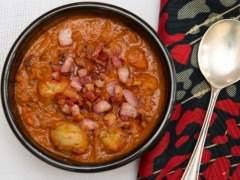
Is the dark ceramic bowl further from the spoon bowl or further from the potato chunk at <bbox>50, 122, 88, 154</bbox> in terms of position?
the spoon bowl

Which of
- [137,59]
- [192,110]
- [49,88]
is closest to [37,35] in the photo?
[49,88]

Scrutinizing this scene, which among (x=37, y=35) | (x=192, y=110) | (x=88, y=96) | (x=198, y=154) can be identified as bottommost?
(x=198, y=154)

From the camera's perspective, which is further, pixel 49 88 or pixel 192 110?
pixel 192 110

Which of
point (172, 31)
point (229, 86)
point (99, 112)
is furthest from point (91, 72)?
point (229, 86)

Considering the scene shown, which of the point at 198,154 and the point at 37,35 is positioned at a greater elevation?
the point at 37,35

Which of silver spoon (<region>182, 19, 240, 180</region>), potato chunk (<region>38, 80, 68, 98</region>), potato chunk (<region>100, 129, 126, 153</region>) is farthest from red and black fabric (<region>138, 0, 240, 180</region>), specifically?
potato chunk (<region>38, 80, 68, 98</region>)

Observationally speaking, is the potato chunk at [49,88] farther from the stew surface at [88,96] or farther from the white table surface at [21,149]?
the white table surface at [21,149]

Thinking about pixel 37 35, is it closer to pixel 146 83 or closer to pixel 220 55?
pixel 146 83
